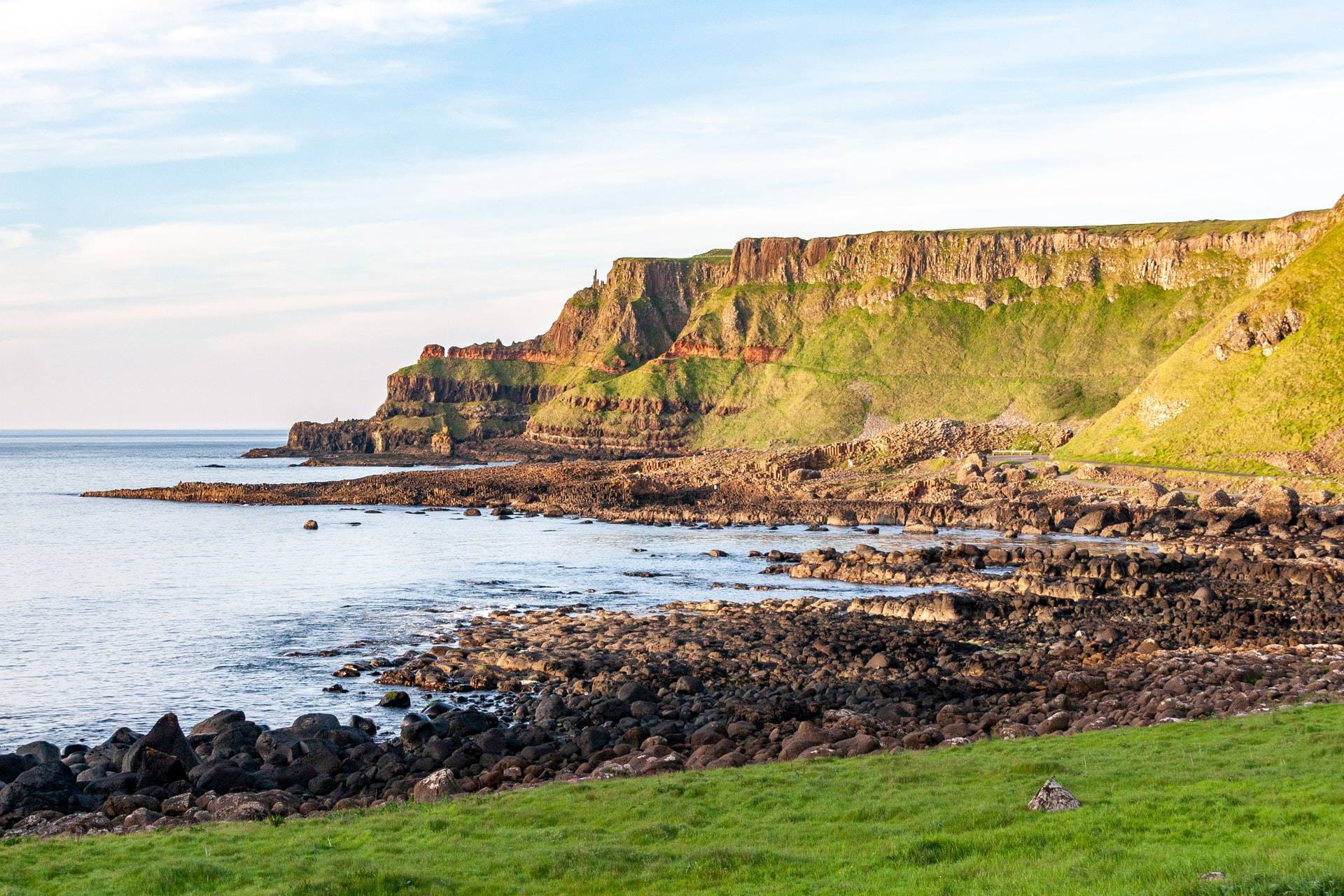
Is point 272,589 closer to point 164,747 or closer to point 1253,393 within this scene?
point 164,747

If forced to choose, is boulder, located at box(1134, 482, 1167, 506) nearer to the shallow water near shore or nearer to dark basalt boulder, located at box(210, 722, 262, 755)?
the shallow water near shore

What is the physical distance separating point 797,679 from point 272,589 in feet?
115

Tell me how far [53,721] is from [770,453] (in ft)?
360

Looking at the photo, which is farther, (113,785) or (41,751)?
(41,751)

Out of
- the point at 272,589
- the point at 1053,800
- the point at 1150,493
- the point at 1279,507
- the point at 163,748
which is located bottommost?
the point at 272,589

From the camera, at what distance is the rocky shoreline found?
935 inches

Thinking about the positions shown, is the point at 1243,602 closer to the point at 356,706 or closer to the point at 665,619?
the point at 665,619

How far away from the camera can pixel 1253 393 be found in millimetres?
97062

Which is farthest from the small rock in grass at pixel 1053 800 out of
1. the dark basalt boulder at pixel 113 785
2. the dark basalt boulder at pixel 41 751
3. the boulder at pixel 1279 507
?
the boulder at pixel 1279 507

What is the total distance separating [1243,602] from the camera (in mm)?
44156

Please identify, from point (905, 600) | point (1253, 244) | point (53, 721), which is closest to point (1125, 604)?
point (905, 600)

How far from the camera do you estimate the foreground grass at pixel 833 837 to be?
13.5m

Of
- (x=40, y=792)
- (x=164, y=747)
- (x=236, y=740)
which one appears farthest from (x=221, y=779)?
(x=236, y=740)

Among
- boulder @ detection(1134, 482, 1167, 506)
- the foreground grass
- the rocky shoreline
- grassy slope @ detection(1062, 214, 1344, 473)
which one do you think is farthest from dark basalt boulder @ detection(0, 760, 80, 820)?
grassy slope @ detection(1062, 214, 1344, 473)
